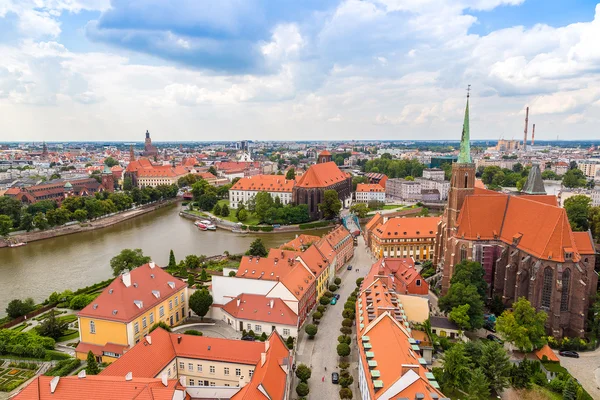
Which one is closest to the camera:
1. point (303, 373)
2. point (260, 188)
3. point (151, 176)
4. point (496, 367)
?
point (496, 367)

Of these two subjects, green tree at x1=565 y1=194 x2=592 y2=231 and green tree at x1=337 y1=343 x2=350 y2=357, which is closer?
green tree at x1=337 y1=343 x2=350 y2=357

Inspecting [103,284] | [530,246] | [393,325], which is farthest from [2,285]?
[530,246]

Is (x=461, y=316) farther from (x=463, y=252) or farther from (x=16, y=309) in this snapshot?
(x=16, y=309)

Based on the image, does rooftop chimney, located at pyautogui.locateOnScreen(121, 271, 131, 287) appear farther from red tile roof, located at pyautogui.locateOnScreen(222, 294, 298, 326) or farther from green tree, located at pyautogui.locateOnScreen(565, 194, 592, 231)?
green tree, located at pyautogui.locateOnScreen(565, 194, 592, 231)

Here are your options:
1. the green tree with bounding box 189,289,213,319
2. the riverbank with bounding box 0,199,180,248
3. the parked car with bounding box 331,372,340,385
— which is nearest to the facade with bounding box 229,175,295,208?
the riverbank with bounding box 0,199,180,248

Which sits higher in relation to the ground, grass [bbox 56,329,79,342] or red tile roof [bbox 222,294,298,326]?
red tile roof [bbox 222,294,298,326]

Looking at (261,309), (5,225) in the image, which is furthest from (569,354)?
(5,225)

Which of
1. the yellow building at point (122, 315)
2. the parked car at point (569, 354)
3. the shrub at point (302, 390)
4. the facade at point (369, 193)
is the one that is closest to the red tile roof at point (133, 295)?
the yellow building at point (122, 315)
